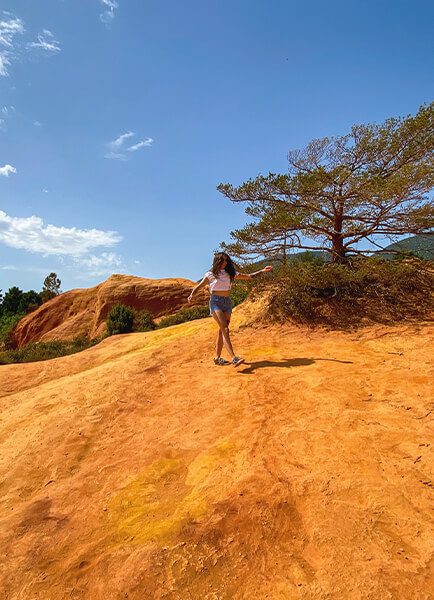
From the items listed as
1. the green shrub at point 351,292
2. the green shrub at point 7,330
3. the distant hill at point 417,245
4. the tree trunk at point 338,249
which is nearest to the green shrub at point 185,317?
the green shrub at point 351,292

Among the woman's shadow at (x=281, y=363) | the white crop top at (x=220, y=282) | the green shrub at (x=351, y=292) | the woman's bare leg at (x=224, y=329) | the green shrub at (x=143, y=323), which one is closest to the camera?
the woman's shadow at (x=281, y=363)

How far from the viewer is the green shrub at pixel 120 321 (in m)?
14.9

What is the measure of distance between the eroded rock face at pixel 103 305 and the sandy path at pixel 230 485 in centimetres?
1405

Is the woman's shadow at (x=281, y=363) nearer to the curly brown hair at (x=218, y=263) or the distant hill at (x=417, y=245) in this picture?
the curly brown hair at (x=218, y=263)

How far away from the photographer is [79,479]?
2959 millimetres

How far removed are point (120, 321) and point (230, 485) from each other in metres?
13.3

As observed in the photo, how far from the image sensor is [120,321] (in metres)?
Result: 15.0

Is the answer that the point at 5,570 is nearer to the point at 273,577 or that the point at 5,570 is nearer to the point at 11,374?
the point at 273,577

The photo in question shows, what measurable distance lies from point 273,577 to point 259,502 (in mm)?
523

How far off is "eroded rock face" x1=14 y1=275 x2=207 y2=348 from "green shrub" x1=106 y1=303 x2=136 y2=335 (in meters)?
3.17

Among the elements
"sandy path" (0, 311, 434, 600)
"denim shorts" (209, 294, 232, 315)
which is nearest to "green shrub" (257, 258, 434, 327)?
"sandy path" (0, 311, 434, 600)

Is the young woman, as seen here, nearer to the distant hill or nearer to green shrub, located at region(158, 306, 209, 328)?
the distant hill

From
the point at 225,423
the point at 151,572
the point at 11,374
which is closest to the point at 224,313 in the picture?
the point at 225,423

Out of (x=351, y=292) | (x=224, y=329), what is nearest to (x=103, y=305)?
(x=351, y=292)
